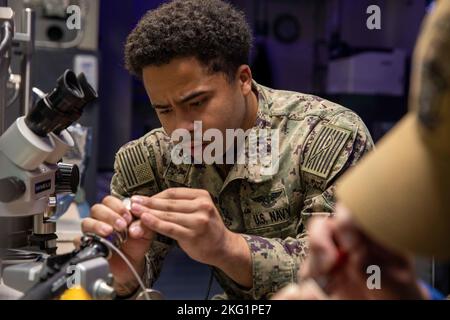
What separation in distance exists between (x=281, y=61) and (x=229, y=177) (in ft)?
13.4

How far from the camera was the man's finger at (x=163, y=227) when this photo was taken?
100 centimetres

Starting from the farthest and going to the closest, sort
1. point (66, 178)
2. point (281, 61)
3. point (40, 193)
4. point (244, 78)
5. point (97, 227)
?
1. point (281, 61)
2. point (244, 78)
3. point (66, 178)
4. point (40, 193)
5. point (97, 227)

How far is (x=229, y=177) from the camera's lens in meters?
1.48

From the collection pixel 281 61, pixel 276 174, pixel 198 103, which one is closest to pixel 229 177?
pixel 276 174

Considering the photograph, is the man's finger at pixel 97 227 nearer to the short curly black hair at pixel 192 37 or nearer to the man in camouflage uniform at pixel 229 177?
the man in camouflage uniform at pixel 229 177

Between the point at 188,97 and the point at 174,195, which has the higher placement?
the point at 188,97

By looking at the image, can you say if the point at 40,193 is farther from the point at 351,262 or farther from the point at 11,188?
the point at 351,262

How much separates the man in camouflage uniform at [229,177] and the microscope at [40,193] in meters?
0.14

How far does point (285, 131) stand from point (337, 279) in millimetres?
955

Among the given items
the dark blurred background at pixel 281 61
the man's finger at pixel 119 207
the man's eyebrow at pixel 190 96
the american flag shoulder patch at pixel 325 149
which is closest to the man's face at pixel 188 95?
the man's eyebrow at pixel 190 96

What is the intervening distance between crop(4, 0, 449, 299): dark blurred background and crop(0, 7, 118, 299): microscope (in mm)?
1078

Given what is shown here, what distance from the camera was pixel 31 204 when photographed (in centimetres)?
112
